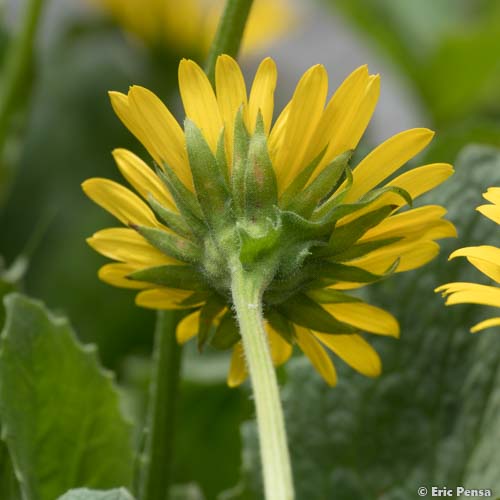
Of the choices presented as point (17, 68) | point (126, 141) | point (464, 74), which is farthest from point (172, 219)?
point (464, 74)

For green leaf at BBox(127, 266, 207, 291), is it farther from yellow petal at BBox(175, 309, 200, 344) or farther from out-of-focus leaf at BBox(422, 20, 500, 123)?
out-of-focus leaf at BBox(422, 20, 500, 123)

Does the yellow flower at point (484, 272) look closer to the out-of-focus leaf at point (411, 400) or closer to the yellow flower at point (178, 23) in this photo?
the out-of-focus leaf at point (411, 400)

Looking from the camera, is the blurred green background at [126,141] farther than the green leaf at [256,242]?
Yes

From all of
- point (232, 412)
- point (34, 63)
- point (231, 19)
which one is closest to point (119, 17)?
point (34, 63)

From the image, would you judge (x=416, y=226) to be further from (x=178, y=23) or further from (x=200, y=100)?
(x=178, y=23)

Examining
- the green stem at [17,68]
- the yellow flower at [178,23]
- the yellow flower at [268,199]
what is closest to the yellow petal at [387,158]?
the yellow flower at [268,199]

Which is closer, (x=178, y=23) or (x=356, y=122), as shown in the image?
(x=356, y=122)
